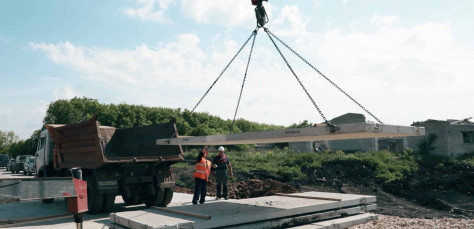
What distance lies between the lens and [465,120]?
104ft

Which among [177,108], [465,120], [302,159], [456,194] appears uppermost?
[177,108]

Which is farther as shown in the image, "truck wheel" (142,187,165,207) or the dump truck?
"truck wheel" (142,187,165,207)

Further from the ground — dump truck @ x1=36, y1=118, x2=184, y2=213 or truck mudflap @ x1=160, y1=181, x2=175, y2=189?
dump truck @ x1=36, y1=118, x2=184, y2=213

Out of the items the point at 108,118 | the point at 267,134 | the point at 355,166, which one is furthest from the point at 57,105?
the point at 267,134

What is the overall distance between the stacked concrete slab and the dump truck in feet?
7.89

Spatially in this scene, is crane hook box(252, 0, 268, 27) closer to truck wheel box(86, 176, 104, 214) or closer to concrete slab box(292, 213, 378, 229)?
concrete slab box(292, 213, 378, 229)

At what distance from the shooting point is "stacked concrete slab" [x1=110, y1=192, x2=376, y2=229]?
21.7 ft

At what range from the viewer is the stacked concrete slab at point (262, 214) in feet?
21.7

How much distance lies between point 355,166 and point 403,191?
433cm

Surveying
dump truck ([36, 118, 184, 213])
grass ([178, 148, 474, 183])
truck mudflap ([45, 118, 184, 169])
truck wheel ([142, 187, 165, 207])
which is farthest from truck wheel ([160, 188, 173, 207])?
grass ([178, 148, 474, 183])

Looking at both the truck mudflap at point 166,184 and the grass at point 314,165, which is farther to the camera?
the grass at point 314,165

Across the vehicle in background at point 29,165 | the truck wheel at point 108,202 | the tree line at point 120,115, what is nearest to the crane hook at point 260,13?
the truck wheel at point 108,202

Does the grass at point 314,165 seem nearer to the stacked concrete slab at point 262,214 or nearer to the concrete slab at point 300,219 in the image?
the stacked concrete slab at point 262,214

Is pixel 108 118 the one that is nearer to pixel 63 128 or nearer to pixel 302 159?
pixel 302 159
